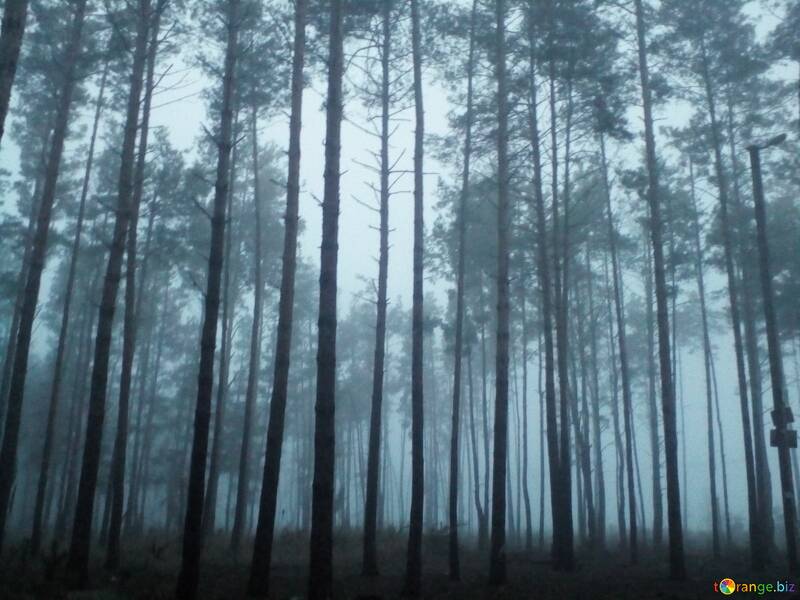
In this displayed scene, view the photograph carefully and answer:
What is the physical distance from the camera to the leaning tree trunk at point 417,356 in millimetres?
12305

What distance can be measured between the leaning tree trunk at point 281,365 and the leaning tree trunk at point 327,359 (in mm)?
1390

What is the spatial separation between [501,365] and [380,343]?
10.5 ft

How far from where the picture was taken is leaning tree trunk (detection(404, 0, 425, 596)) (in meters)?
12.3

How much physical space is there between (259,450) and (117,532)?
29.1 meters

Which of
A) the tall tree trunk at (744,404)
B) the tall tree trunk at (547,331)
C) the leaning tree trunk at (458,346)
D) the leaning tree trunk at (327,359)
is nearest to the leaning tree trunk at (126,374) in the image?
the leaning tree trunk at (327,359)

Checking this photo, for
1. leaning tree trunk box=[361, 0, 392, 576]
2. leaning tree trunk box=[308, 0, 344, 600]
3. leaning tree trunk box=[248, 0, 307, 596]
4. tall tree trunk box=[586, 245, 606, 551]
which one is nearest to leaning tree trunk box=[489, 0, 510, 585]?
leaning tree trunk box=[361, 0, 392, 576]

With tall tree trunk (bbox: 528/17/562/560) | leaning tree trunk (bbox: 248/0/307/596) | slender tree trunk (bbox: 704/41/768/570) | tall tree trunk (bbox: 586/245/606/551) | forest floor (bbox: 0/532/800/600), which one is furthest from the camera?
tall tree trunk (bbox: 586/245/606/551)

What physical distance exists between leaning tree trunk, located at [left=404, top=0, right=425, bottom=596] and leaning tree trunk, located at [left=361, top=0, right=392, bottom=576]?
754mm

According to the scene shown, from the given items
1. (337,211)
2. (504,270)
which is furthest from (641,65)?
(337,211)

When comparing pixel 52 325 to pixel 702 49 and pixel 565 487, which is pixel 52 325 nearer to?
pixel 565 487

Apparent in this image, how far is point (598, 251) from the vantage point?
86.4ft

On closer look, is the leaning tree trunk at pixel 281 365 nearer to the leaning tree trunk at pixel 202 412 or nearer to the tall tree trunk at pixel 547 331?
the leaning tree trunk at pixel 202 412

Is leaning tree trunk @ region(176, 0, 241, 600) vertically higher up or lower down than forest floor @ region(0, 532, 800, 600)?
higher up

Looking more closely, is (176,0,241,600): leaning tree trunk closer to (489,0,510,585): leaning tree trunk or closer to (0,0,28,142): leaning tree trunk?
(0,0,28,142): leaning tree trunk
